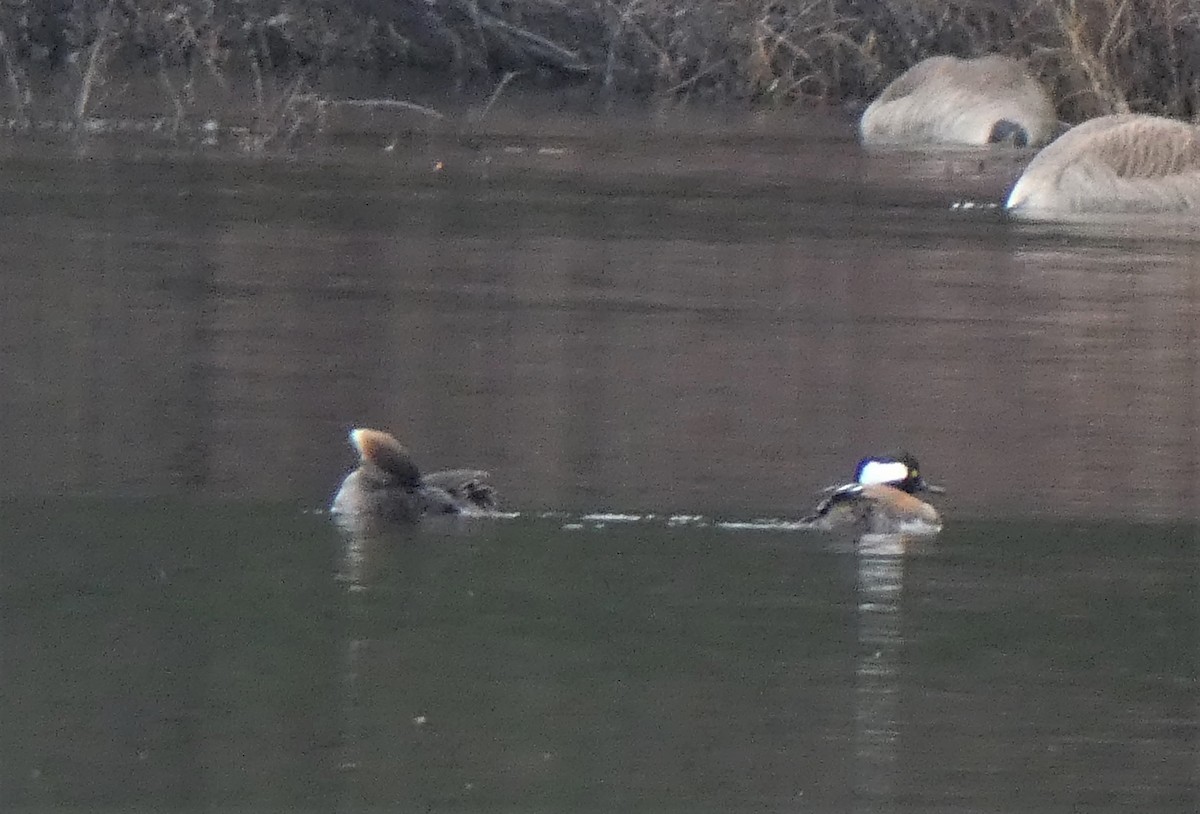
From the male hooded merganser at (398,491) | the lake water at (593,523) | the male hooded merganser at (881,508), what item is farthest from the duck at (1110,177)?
the male hooded merganser at (398,491)

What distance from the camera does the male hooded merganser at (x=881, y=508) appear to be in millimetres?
7859

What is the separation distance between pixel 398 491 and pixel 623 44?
950 inches

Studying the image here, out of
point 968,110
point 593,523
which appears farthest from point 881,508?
point 968,110

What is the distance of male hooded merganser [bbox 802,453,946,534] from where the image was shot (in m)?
7.86

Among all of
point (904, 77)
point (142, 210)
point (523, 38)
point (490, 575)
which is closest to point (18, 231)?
point (142, 210)

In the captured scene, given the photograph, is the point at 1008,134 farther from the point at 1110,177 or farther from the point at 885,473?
the point at 885,473

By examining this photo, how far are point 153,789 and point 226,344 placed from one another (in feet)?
20.3

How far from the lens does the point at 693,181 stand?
65.4 ft

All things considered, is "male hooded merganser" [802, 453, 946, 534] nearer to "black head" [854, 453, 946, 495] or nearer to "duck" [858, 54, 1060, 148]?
"black head" [854, 453, 946, 495]

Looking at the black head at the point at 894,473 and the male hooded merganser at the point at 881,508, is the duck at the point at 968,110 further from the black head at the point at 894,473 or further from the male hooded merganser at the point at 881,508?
the male hooded merganser at the point at 881,508

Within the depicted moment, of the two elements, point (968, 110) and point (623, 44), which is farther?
point (623, 44)

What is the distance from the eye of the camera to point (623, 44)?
31.8 metres

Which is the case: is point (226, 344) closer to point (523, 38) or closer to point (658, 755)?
point (658, 755)

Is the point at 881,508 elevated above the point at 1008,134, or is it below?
below
